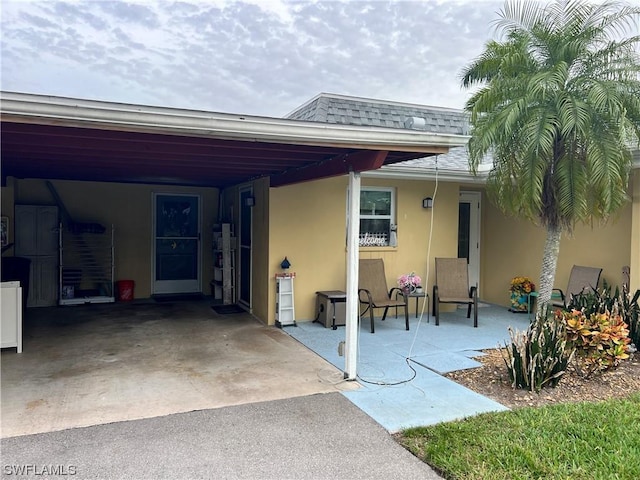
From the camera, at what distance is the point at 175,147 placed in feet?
14.9

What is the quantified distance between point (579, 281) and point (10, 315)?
7643 mm

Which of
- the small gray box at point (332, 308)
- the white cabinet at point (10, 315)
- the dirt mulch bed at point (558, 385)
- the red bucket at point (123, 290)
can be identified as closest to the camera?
the dirt mulch bed at point (558, 385)

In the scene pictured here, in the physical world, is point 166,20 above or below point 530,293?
above

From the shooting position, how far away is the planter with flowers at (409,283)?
23.6 ft

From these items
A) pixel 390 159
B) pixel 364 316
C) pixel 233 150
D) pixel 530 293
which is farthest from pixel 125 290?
pixel 530 293

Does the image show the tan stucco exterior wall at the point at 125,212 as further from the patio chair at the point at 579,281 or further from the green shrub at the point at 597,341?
the green shrub at the point at 597,341

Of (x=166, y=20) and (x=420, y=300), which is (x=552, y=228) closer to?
(x=420, y=300)

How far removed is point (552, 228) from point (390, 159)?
229 centimetres

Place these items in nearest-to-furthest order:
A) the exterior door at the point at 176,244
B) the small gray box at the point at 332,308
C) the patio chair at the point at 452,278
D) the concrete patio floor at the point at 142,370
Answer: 1. the concrete patio floor at the point at 142,370
2. the small gray box at the point at 332,308
3. the patio chair at the point at 452,278
4. the exterior door at the point at 176,244

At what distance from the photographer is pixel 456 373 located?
16.0 feet

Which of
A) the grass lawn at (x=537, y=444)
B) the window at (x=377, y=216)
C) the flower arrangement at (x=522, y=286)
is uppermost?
the window at (x=377, y=216)

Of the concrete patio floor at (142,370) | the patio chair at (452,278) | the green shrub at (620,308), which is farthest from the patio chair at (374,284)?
the green shrub at (620,308)

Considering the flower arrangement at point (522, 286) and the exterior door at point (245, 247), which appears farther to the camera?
the flower arrangement at point (522, 286)

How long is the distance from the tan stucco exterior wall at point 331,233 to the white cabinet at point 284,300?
0.11m
